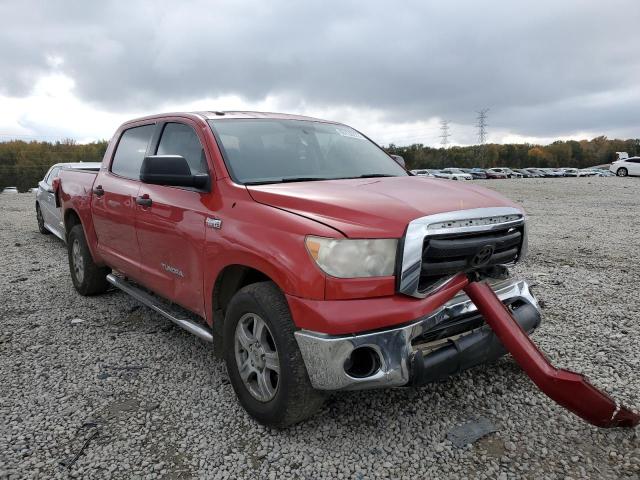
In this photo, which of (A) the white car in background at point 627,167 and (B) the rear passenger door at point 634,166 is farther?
(A) the white car in background at point 627,167

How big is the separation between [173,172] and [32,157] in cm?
9700

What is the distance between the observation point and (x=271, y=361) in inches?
110

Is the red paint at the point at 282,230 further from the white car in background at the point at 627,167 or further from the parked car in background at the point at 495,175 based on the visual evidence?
the parked car in background at the point at 495,175

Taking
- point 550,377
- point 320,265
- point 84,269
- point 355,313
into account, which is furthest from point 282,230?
point 84,269

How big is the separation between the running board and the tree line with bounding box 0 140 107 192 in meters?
77.8

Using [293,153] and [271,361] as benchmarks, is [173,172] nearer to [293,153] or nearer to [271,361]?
[293,153]

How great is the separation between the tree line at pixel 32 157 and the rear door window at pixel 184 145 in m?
78.4

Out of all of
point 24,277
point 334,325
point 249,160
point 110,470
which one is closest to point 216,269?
point 249,160

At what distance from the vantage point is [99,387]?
3.47 meters

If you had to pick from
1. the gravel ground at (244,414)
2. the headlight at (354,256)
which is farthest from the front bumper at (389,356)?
the gravel ground at (244,414)

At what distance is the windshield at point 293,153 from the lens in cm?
339

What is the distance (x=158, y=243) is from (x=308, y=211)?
1.64 meters

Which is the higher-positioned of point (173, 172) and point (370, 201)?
point (173, 172)

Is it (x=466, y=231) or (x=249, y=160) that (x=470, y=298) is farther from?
(x=249, y=160)
